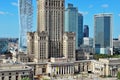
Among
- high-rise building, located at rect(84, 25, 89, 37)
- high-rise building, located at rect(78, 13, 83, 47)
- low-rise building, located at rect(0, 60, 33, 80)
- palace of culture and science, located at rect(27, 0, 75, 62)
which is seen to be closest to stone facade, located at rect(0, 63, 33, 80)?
low-rise building, located at rect(0, 60, 33, 80)

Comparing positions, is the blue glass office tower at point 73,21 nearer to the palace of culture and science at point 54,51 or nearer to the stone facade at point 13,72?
the palace of culture and science at point 54,51

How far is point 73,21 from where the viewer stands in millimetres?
154375

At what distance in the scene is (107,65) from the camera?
72875mm

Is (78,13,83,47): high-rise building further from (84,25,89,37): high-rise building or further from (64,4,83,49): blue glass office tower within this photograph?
(84,25,89,37): high-rise building

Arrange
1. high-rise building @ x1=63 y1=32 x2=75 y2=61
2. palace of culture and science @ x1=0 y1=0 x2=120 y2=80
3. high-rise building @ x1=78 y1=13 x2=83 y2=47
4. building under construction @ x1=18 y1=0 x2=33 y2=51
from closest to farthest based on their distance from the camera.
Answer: palace of culture and science @ x1=0 y1=0 x2=120 y2=80 < high-rise building @ x1=63 y1=32 x2=75 y2=61 < building under construction @ x1=18 y1=0 x2=33 y2=51 < high-rise building @ x1=78 y1=13 x2=83 y2=47

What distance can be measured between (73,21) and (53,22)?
77.0 m

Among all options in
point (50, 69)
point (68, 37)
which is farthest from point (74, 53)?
point (50, 69)

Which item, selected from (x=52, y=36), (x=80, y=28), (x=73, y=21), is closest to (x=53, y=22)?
(x=52, y=36)

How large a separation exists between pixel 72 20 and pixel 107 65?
8236 centimetres

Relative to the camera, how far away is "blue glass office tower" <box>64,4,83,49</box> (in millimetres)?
149625

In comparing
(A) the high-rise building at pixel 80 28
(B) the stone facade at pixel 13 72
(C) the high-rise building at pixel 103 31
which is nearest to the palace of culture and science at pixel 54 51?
(B) the stone facade at pixel 13 72

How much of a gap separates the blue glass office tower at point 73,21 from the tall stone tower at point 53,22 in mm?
67129

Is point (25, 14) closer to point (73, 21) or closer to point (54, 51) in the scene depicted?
point (54, 51)

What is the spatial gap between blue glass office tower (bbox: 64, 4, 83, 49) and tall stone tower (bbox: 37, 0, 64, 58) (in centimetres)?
6713
